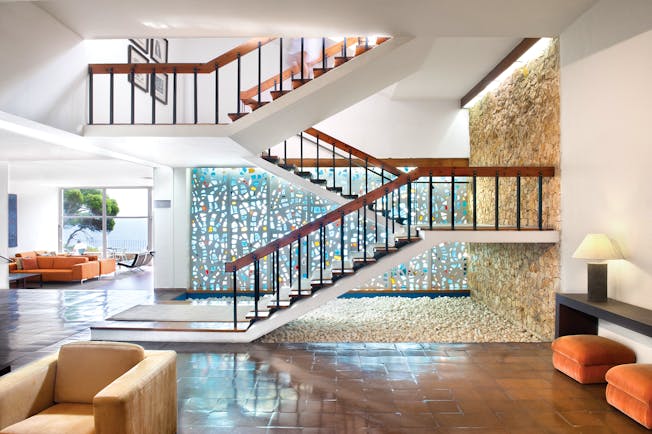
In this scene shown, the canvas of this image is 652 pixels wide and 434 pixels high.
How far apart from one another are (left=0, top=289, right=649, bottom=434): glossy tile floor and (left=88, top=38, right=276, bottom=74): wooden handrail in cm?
332

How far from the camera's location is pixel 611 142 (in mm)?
4285

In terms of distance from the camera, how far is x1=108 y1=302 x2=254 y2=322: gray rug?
19.4ft

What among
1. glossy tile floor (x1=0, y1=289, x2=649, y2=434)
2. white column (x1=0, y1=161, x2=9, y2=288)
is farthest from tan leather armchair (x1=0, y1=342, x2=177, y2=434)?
white column (x1=0, y1=161, x2=9, y2=288)

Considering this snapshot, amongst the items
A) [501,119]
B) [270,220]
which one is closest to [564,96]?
[501,119]

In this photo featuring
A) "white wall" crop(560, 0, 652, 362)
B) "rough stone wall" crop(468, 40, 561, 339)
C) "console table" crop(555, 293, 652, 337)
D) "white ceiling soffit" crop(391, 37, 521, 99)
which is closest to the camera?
"console table" crop(555, 293, 652, 337)

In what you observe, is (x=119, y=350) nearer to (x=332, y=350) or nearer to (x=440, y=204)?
(x=332, y=350)

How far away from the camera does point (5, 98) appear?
4273mm

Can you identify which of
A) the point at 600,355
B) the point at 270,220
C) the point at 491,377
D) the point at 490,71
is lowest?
the point at 491,377

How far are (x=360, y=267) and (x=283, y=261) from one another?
12.4ft

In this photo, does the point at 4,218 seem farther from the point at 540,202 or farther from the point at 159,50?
the point at 540,202

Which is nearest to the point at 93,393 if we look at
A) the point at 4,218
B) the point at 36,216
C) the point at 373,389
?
the point at 373,389

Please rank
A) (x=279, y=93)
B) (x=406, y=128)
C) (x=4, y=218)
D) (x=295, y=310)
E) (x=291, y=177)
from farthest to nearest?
(x=4, y=218), (x=406, y=128), (x=291, y=177), (x=279, y=93), (x=295, y=310)

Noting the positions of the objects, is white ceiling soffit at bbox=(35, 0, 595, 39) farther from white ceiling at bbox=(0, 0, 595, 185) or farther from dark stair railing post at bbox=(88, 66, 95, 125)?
dark stair railing post at bbox=(88, 66, 95, 125)

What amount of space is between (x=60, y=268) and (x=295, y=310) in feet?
26.7
